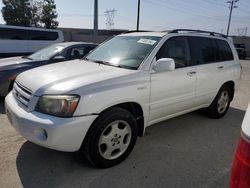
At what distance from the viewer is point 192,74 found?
415 centimetres

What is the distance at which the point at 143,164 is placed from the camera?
3.33 meters

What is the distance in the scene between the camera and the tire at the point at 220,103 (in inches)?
199

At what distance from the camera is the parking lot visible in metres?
2.93

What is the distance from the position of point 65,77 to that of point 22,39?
10539 millimetres

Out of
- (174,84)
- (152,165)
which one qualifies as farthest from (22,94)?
(174,84)

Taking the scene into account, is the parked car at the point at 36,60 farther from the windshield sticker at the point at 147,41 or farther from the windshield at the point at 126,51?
the windshield sticker at the point at 147,41

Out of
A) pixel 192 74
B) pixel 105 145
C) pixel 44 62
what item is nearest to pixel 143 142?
pixel 105 145

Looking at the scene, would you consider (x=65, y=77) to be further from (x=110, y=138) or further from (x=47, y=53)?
(x=47, y=53)

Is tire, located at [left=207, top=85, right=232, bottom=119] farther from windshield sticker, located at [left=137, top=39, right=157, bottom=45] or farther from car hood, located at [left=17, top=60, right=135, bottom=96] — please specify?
car hood, located at [left=17, top=60, right=135, bottom=96]

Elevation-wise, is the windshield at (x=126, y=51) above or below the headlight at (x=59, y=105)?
above

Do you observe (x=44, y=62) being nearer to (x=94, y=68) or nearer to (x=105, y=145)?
(x=94, y=68)

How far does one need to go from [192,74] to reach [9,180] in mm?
3026

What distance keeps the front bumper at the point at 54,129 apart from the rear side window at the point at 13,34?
34.4ft

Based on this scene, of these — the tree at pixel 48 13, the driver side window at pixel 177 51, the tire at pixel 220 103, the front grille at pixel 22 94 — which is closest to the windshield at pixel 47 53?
the front grille at pixel 22 94
